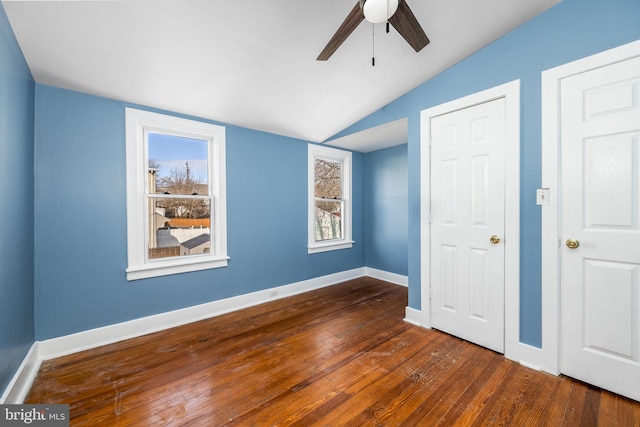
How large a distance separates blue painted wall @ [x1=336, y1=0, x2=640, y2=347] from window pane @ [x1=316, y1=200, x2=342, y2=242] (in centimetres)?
228

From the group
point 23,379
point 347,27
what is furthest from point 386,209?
point 23,379

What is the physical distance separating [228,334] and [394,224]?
2.87 m

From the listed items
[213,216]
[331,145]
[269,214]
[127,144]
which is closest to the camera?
[127,144]

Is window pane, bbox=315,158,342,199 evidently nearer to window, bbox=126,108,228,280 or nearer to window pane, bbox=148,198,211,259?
window, bbox=126,108,228,280

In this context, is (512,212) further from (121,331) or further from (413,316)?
(121,331)

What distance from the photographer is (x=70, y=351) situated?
2232 millimetres

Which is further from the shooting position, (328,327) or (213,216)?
(213,216)

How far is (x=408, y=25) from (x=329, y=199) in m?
2.87

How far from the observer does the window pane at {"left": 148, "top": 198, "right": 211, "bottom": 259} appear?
275 cm

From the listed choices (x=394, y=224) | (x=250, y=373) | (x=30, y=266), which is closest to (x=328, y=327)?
(x=250, y=373)

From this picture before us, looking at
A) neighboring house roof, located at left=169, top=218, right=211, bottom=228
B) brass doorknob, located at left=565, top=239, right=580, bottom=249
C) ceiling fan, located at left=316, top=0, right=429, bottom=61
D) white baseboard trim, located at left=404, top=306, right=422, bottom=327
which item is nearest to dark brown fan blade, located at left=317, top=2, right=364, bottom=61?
ceiling fan, located at left=316, top=0, right=429, bottom=61

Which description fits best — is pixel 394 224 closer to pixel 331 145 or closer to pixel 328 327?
pixel 331 145

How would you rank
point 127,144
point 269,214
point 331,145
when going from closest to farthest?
point 127,144 < point 269,214 < point 331,145

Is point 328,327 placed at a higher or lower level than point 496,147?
lower
